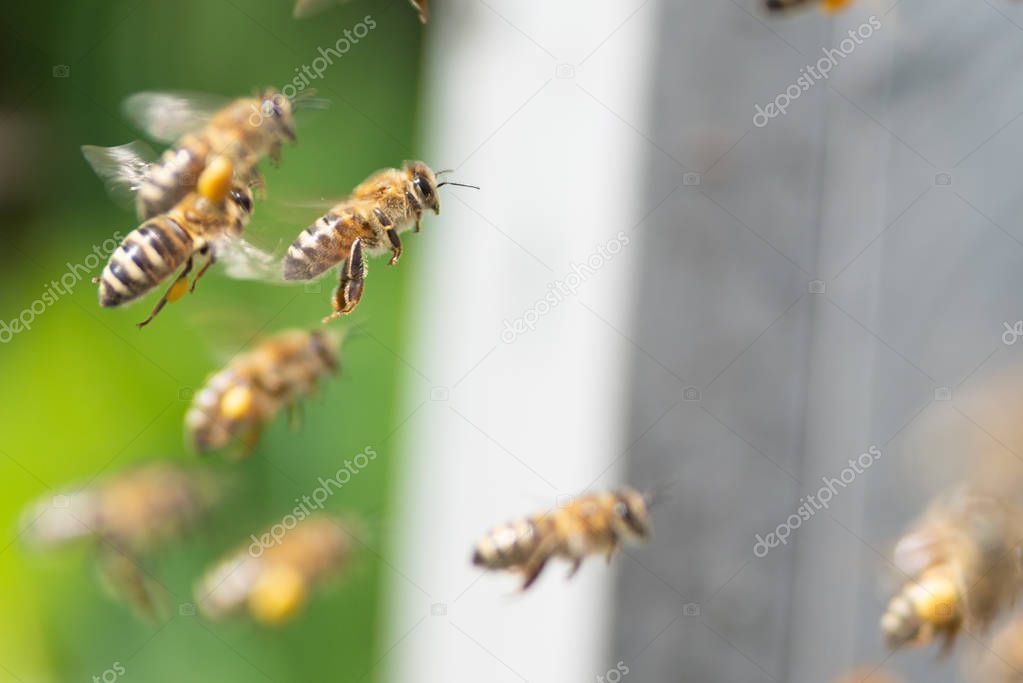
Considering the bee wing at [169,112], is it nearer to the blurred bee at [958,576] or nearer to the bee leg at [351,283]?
the bee leg at [351,283]

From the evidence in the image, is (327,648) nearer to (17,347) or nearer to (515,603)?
(515,603)

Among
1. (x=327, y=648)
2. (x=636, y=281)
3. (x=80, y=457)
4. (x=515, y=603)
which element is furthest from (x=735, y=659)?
(x=80, y=457)

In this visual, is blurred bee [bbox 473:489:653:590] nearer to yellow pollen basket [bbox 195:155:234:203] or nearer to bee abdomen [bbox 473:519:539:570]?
bee abdomen [bbox 473:519:539:570]
